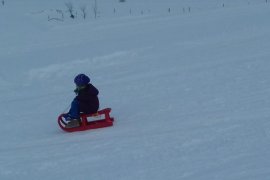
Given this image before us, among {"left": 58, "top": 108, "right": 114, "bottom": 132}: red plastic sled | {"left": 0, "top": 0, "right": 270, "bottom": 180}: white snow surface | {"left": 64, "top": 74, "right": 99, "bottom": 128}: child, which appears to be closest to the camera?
{"left": 0, "top": 0, "right": 270, "bottom": 180}: white snow surface

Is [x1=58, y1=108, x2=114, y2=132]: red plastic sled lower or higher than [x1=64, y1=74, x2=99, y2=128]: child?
lower

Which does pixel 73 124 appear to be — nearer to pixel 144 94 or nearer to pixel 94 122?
pixel 94 122

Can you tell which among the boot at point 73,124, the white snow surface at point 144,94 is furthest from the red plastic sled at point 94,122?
the white snow surface at point 144,94

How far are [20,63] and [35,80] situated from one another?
131 centimetres

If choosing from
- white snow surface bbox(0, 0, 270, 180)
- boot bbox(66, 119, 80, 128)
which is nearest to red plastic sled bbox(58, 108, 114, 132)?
boot bbox(66, 119, 80, 128)

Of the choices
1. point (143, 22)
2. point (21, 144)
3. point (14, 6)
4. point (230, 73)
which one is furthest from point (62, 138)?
point (14, 6)

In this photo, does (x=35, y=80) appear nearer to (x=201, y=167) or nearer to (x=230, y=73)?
(x=230, y=73)

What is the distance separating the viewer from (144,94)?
8891mm

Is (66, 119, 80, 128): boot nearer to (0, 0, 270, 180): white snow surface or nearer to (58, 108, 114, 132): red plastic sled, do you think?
(58, 108, 114, 132): red plastic sled

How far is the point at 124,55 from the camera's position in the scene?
463 inches

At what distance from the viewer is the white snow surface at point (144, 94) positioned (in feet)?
18.6

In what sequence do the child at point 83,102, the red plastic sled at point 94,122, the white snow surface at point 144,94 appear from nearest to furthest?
1. the white snow surface at point 144,94
2. the red plastic sled at point 94,122
3. the child at point 83,102

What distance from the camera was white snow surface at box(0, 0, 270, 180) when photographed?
5.66 m

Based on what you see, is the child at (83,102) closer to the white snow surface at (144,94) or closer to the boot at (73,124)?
the boot at (73,124)
